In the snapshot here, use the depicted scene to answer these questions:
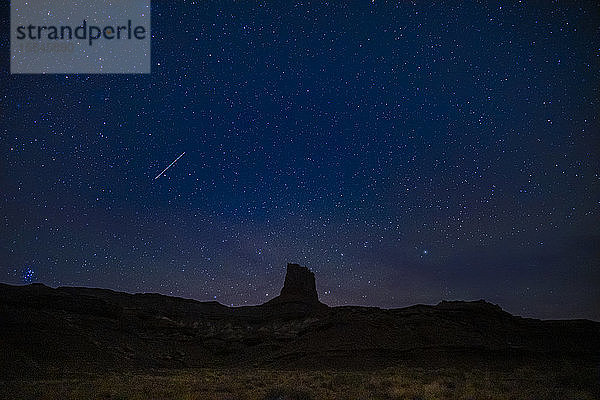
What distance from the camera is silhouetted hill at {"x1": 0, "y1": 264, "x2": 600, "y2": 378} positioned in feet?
120

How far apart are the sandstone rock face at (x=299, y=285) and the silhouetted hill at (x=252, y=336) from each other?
8945 mm

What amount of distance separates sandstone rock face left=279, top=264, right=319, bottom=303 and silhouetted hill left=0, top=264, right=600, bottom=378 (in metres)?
8.94

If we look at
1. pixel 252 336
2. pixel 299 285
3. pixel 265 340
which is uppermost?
pixel 299 285

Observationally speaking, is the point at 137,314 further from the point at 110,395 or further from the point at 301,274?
the point at 110,395

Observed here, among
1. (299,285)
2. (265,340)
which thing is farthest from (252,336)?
(299,285)

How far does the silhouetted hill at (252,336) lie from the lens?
36.7 meters

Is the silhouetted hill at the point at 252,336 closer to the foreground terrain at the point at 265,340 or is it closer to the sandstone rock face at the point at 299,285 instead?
the foreground terrain at the point at 265,340

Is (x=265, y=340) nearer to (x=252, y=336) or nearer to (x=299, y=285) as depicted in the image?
(x=252, y=336)

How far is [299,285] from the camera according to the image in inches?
2798

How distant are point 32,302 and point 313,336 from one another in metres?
30.9

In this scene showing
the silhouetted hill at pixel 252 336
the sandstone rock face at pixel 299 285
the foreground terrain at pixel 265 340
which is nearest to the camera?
the foreground terrain at pixel 265 340

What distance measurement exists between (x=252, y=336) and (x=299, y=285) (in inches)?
794

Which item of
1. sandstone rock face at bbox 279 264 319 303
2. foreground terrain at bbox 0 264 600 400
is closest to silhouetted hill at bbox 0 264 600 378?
foreground terrain at bbox 0 264 600 400

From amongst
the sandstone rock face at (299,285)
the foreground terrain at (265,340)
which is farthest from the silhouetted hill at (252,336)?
the sandstone rock face at (299,285)
